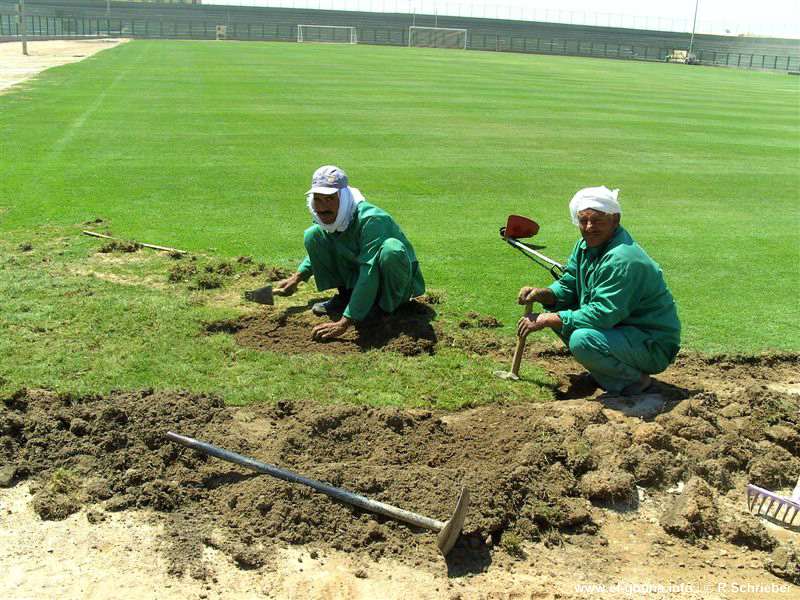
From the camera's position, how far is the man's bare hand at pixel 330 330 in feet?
19.1

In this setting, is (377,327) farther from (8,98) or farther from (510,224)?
(8,98)

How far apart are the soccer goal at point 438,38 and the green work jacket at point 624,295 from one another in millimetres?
76515

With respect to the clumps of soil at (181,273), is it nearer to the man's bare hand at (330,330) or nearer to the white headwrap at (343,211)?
the white headwrap at (343,211)

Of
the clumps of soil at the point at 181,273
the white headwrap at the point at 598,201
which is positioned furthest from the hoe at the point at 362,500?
the clumps of soil at the point at 181,273

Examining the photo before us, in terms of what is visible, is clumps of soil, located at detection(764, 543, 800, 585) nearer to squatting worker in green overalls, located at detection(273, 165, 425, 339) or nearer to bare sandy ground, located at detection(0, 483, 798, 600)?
bare sandy ground, located at detection(0, 483, 798, 600)

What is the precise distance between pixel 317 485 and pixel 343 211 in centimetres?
260

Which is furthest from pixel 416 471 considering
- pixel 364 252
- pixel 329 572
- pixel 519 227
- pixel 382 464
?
pixel 519 227

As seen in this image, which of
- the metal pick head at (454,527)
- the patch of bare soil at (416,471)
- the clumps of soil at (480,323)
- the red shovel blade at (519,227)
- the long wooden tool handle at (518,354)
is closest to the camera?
the metal pick head at (454,527)

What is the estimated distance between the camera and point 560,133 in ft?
55.0

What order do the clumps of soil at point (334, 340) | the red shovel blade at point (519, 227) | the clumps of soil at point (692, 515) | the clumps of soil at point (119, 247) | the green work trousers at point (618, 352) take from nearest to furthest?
the clumps of soil at point (692, 515) < the green work trousers at point (618, 352) < the clumps of soil at point (334, 340) < the red shovel blade at point (519, 227) < the clumps of soil at point (119, 247)

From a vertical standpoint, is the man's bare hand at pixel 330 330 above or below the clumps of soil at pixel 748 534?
above

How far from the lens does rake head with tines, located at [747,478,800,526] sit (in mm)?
3846

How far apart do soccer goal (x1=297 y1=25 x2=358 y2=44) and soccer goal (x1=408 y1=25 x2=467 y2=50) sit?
5.93m

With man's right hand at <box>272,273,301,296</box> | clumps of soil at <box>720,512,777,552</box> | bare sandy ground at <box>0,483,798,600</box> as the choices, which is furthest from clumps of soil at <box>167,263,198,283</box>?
clumps of soil at <box>720,512,777,552</box>
